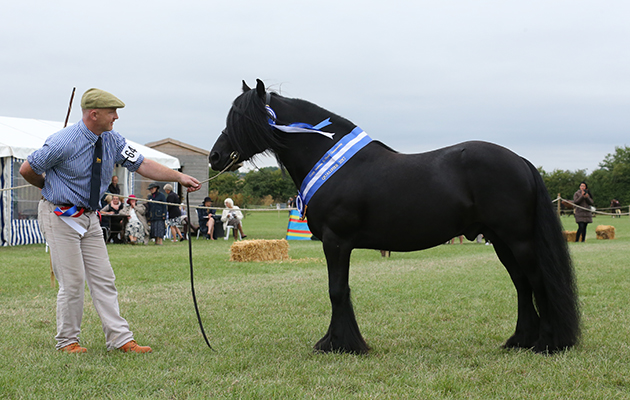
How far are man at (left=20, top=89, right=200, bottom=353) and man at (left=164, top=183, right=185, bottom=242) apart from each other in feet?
41.5

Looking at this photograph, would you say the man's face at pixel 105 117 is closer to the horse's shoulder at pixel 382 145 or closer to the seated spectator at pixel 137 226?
the horse's shoulder at pixel 382 145

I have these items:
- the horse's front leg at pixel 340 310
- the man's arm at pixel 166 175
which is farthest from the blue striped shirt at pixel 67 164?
the horse's front leg at pixel 340 310

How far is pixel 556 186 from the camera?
7281 centimetres

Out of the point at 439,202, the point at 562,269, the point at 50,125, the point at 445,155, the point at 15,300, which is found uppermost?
the point at 50,125

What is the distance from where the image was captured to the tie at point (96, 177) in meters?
3.94

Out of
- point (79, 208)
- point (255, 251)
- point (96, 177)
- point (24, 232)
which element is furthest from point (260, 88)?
point (24, 232)

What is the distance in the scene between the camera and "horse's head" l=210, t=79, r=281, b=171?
407 cm

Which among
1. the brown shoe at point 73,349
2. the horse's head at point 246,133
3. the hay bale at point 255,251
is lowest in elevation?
the brown shoe at point 73,349

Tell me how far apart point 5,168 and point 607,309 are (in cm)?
1407

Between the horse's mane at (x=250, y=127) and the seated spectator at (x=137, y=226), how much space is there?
12.3 m

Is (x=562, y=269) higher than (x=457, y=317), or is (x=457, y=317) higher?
(x=562, y=269)

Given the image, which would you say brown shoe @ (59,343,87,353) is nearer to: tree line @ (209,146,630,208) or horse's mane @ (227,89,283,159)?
horse's mane @ (227,89,283,159)

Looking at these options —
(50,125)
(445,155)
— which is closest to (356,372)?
(445,155)

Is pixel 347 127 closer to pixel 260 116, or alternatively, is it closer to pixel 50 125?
pixel 260 116
